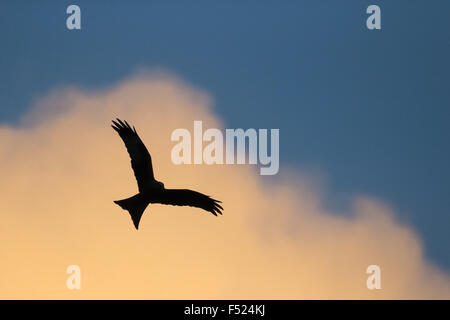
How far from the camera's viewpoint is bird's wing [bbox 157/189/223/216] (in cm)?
1498

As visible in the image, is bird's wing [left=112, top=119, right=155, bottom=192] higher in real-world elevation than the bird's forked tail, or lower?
higher

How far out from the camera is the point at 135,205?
14906 mm

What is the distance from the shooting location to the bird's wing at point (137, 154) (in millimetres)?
14430

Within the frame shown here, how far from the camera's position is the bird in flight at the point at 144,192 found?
1448 centimetres

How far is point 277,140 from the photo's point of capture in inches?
683

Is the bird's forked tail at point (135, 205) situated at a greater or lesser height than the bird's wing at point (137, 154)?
lesser

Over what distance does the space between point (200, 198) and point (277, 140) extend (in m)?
2.96

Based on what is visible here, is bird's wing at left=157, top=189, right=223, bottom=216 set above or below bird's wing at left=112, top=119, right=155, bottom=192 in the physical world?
below

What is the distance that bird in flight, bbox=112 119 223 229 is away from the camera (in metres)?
14.5

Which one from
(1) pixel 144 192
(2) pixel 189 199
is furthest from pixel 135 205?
(2) pixel 189 199
